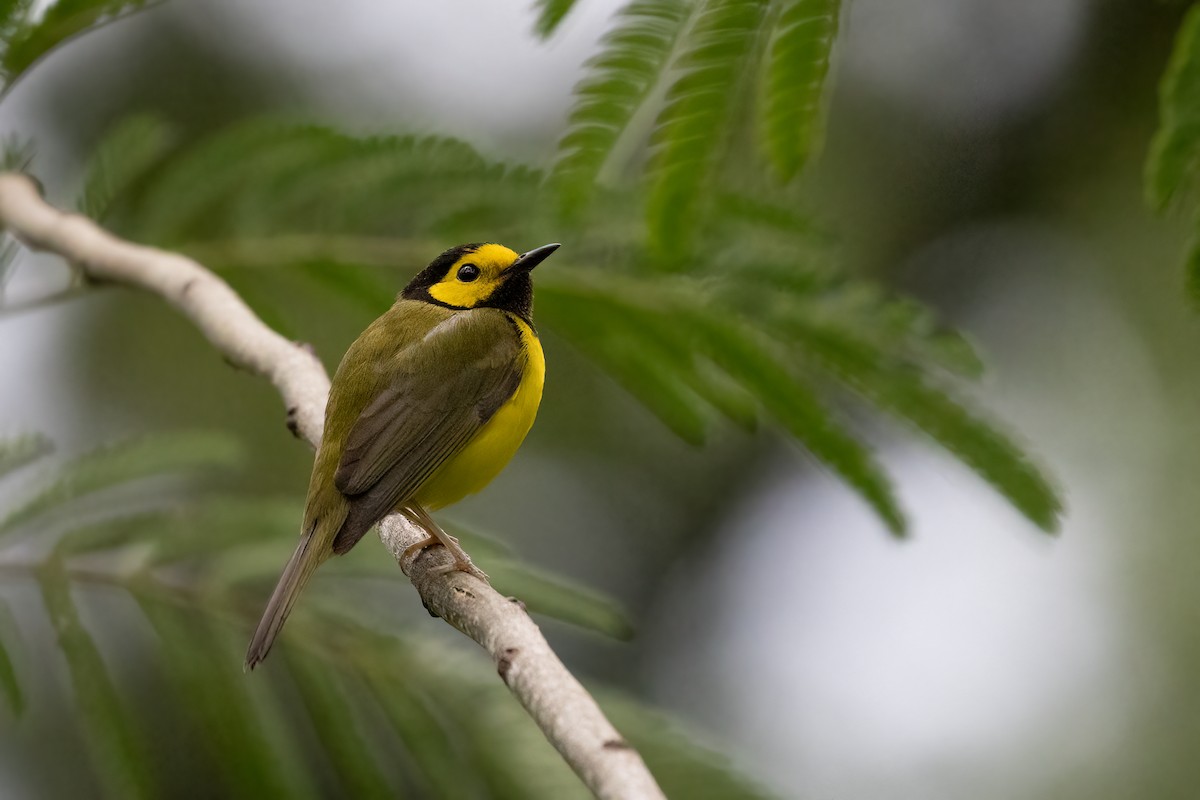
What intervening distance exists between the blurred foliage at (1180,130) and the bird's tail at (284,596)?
186 centimetres

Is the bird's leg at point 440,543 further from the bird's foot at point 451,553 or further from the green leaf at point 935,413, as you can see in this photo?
the green leaf at point 935,413

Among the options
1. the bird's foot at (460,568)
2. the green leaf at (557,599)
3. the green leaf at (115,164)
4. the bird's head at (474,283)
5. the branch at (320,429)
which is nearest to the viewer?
the branch at (320,429)

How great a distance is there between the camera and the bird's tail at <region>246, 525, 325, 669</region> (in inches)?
107

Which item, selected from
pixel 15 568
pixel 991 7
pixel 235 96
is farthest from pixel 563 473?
pixel 15 568

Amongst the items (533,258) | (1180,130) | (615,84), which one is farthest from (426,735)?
(1180,130)

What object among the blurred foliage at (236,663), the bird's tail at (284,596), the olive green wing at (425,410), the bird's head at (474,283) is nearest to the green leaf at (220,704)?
the blurred foliage at (236,663)

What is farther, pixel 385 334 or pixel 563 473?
pixel 563 473

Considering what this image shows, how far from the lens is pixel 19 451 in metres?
3.38

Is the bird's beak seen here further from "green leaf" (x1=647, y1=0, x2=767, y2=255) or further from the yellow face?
"green leaf" (x1=647, y1=0, x2=767, y2=255)

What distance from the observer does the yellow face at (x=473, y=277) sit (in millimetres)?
4238

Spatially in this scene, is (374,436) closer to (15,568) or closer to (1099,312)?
(15,568)

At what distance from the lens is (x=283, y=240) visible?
385 cm

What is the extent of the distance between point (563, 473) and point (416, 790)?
17.9ft

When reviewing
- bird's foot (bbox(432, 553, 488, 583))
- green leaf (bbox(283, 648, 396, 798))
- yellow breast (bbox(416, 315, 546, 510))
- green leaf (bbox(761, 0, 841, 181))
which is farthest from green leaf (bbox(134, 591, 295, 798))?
green leaf (bbox(761, 0, 841, 181))
